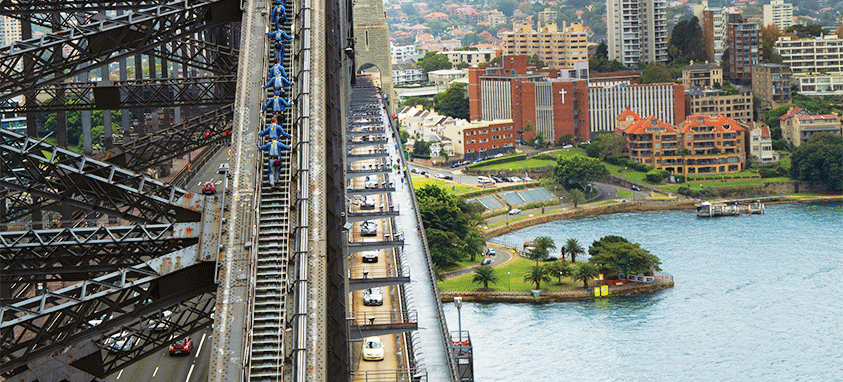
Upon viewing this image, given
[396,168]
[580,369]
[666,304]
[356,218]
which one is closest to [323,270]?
[356,218]

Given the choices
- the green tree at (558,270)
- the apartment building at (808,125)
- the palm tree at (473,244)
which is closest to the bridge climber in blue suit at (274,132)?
the green tree at (558,270)

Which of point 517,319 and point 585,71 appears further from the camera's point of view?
point 585,71

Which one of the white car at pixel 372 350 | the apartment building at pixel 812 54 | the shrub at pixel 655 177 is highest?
the apartment building at pixel 812 54

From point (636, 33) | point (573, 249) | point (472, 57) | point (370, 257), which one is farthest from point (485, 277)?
point (472, 57)

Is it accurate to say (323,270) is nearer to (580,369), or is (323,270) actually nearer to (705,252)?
(580,369)

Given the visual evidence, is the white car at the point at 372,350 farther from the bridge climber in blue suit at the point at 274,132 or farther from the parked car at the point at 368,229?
the bridge climber in blue suit at the point at 274,132

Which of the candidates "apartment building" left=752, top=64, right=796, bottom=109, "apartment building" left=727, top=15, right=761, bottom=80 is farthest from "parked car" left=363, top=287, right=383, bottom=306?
"apartment building" left=727, top=15, right=761, bottom=80
